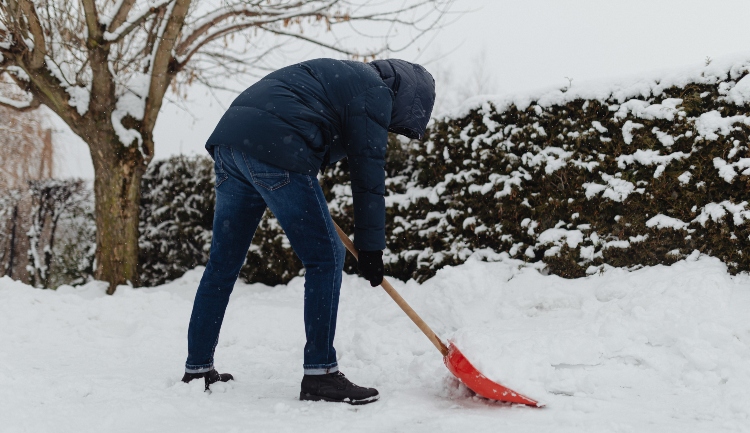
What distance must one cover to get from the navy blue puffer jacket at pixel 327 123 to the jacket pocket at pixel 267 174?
3 centimetres

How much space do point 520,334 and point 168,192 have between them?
17.4 feet

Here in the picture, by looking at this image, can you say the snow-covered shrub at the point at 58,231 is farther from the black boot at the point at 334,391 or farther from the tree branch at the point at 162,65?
the black boot at the point at 334,391

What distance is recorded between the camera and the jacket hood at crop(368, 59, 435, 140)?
8.45 feet

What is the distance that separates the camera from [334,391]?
239cm

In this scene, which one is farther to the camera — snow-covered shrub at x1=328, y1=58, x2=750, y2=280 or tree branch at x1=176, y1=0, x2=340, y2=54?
tree branch at x1=176, y1=0, x2=340, y2=54

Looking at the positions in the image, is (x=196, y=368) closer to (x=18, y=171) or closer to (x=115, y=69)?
(x=115, y=69)

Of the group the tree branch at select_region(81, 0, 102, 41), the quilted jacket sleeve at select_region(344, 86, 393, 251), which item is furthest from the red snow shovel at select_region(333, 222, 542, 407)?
the tree branch at select_region(81, 0, 102, 41)

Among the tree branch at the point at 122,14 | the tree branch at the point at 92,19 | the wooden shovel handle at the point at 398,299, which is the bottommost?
the wooden shovel handle at the point at 398,299

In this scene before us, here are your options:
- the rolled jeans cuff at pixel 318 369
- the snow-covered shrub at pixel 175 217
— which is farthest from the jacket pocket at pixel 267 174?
the snow-covered shrub at pixel 175 217

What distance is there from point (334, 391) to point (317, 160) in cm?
100

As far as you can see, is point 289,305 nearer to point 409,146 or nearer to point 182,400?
point 409,146

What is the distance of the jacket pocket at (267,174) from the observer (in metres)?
2.37

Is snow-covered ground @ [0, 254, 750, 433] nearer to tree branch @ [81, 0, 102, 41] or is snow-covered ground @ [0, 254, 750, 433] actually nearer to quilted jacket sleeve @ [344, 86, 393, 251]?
quilted jacket sleeve @ [344, 86, 393, 251]

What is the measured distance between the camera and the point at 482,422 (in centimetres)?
216
